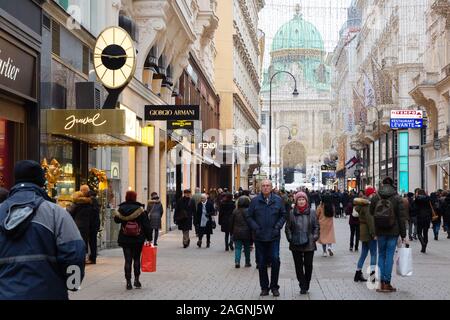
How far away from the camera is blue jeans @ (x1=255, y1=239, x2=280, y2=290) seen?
11930mm

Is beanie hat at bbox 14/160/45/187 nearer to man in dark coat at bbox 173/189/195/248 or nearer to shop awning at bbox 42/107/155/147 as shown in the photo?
shop awning at bbox 42/107/155/147

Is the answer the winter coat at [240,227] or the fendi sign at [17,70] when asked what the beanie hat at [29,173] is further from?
the winter coat at [240,227]

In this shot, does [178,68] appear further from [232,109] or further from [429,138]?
[232,109]

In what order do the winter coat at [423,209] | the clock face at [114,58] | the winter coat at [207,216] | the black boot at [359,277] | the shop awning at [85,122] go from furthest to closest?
the winter coat at [207,216]
the winter coat at [423,209]
the clock face at [114,58]
the shop awning at [85,122]
the black boot at [359,277]

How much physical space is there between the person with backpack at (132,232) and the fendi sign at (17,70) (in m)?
2.96

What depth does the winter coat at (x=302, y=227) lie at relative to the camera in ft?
39.7

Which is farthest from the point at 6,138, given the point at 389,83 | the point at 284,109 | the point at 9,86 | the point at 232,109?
the point at 284,109

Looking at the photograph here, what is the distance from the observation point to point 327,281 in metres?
14.0

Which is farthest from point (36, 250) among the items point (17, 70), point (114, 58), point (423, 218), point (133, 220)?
point (423, 218)

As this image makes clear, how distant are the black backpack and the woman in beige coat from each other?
6984mm

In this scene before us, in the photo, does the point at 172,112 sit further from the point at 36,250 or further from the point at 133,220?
the point at 36,250

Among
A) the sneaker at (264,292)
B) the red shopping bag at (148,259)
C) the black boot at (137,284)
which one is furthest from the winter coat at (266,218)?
the black boot at (137,284)

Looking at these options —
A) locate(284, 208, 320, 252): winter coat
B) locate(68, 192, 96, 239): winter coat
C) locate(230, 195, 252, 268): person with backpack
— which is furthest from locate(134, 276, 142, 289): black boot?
locate(230, 195, 252, 268): person with backpack

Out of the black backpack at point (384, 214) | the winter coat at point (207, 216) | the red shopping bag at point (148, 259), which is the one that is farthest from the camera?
the winter coat at point (207, 216)
